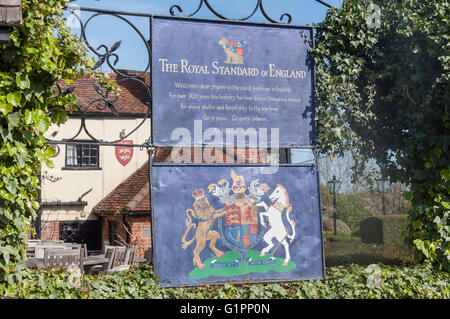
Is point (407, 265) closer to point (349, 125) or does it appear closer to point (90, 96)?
point (349, 125)

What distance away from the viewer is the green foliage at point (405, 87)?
6.00 m


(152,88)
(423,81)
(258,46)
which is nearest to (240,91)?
(258,46)

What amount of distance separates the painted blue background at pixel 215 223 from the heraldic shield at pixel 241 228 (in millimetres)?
87

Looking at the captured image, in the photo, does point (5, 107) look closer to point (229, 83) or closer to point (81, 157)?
point (229, 83)

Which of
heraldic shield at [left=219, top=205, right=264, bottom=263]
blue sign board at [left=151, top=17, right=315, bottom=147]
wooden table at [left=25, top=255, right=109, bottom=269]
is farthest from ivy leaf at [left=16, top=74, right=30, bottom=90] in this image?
wooden table at [left=25, top=255, right=109, bottom=269]

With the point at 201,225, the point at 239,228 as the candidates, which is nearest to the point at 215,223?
the point at 201,225

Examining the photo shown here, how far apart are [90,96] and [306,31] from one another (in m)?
12.5

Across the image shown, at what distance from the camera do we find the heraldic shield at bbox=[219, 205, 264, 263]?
550 cm

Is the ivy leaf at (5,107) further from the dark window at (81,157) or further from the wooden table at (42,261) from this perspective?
the dark window at (81,157)

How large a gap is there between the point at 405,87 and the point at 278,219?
2.28m

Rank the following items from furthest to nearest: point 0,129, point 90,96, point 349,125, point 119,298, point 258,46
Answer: point 90,96
point 349,125
point 258,46
point 119,298
point 0,129

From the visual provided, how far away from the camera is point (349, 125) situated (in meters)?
6.33

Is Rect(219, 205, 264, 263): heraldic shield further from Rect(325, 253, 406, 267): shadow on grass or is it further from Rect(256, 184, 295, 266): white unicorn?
Rect(325, 253, 406, 267): shadow on grass

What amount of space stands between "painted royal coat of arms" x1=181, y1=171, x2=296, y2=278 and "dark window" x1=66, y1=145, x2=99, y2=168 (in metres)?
13.7
